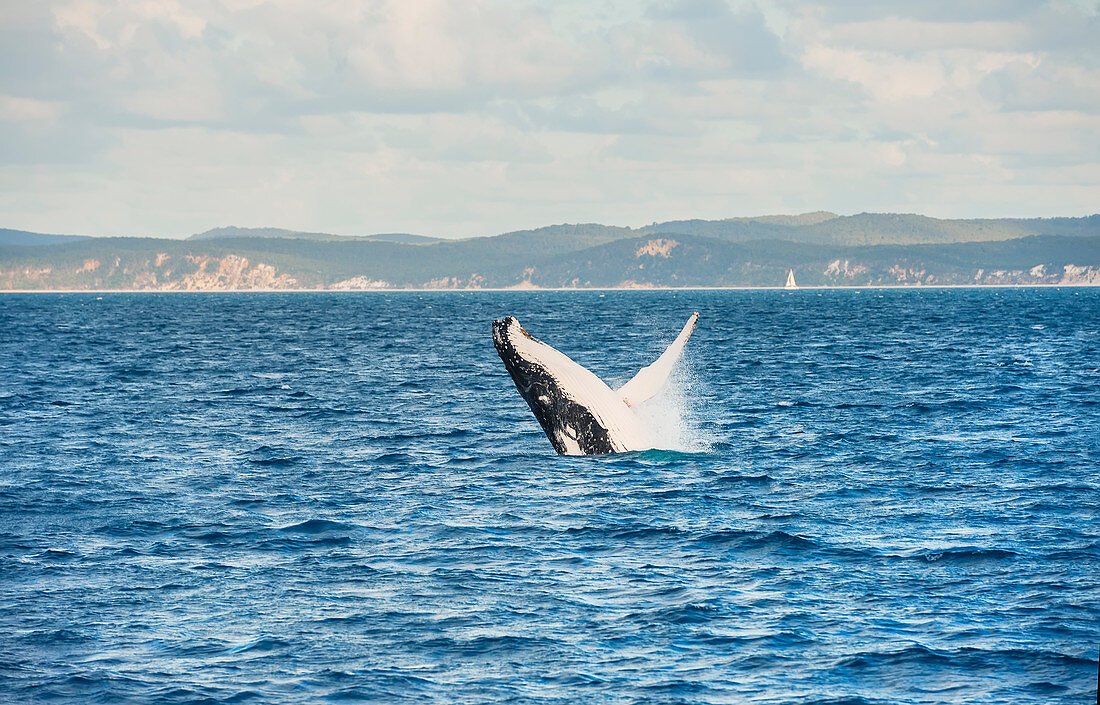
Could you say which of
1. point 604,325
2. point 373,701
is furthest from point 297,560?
point 604,325

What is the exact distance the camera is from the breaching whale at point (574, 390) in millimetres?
19312

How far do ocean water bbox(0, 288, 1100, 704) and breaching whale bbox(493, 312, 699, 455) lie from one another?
0.83 meters

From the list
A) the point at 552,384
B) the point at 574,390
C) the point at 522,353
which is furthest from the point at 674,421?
the point at 522,353

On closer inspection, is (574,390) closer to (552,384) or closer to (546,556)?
(552,384)

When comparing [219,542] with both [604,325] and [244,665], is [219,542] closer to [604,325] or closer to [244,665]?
[244,665]

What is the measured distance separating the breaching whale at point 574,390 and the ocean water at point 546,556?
83 centimetres

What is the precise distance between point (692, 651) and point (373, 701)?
3485mm

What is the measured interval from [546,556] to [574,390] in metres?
3.97

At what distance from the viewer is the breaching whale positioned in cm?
1931

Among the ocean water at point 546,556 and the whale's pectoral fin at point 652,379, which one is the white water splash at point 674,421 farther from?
the whale's pectoral fin at point 652,379

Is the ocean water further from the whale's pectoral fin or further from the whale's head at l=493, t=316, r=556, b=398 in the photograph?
the whale's head at l=493, t=316, r=556, b=398

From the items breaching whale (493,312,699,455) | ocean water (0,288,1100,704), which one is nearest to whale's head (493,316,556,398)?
breaching whale (493,312,699,455)

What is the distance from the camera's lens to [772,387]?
1716 inches

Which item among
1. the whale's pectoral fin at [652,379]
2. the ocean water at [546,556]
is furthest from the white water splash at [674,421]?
the whale's pectoral fin at [652,379]
